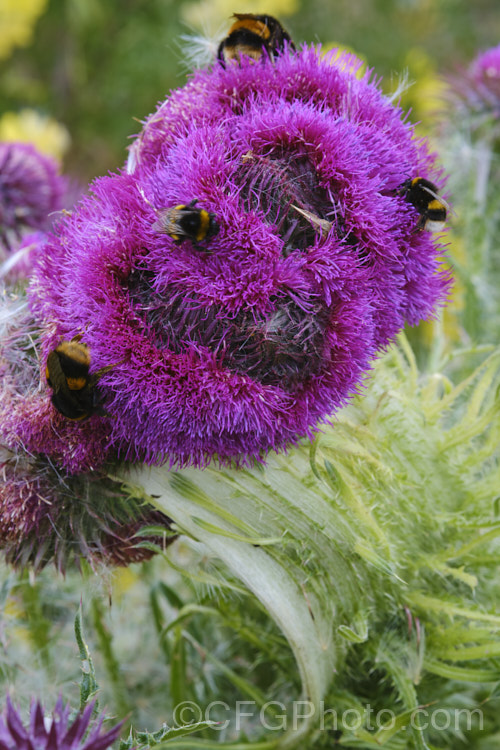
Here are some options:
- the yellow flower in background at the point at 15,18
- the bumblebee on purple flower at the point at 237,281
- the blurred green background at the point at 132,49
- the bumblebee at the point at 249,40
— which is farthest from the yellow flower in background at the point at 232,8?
the bumblebee on purple flower at the point at 237,281

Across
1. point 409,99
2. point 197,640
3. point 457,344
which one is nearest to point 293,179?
point 197,640

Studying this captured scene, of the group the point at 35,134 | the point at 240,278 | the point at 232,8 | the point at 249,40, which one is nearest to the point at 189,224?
the point at 240,278

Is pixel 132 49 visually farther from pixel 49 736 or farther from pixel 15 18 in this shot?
pixel 49 736

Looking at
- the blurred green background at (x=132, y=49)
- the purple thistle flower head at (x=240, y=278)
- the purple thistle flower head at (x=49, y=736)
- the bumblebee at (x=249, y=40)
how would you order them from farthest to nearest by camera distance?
the blurred green background at (x=132, y=49), the bumblebee at (x=249, y=40), the purple thistle flower head at (x=240, y=278), the purple thistle flower head at (x=49, y=736)

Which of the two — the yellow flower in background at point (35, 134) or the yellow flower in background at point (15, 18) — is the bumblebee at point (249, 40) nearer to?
the yellow flower in background at point (35, 134)

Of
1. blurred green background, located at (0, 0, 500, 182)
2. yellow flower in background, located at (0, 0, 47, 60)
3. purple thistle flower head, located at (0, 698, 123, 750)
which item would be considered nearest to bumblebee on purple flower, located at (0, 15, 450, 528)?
purple thistle flower head, located at (0, 698, 123, 750)

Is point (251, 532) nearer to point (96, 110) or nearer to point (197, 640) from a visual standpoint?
point (197, 640)

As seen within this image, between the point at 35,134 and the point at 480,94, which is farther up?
the point at 480,94
